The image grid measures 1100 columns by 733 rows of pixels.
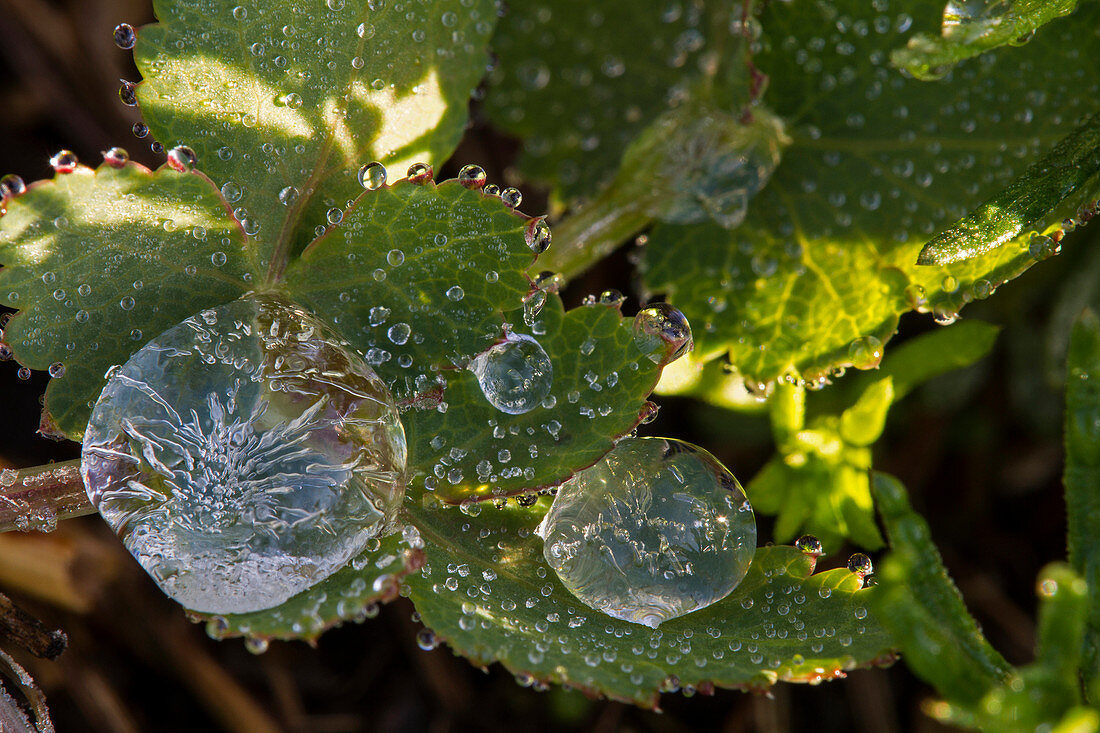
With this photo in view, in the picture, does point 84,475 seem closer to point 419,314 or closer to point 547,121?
point 419,314

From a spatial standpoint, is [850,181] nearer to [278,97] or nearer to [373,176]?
[373,176]

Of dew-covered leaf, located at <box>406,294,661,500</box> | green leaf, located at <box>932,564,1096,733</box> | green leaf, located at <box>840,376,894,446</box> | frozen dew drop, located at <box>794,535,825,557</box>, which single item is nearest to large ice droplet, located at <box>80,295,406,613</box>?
dew-covered leaf, located at <box>406,294,661,500</box>

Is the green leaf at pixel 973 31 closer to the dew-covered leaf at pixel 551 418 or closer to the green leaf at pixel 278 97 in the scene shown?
the dew-covered leaf at pixel 551 418

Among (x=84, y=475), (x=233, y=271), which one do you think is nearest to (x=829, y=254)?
(x=233, y=271)

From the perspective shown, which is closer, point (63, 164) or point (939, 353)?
point (63, 164)

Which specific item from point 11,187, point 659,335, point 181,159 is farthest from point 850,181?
point 11,187

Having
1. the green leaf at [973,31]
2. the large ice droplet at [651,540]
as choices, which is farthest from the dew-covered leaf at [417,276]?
the green leaf at [973,31]
